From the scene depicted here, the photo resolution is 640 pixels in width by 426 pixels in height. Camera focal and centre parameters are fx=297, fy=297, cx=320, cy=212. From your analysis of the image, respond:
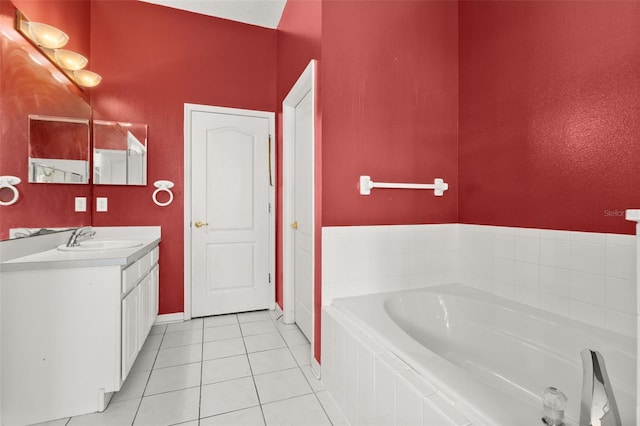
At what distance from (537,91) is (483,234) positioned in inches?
35.9

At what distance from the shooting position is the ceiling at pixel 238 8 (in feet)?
8.76

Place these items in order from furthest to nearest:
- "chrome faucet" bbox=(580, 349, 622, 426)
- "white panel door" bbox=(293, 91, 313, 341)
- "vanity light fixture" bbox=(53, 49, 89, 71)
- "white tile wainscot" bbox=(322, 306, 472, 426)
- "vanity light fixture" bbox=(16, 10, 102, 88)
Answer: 1. "white panel door" bbox=(293, 91, 313, 341)
2. "vanity light fixture" bbox=(53, 49, 89, 71)
3. "vanity light fixture" bbox=(16, 10, 102, 88)
4. "white tile wainscot" bbox=(322, 306, 472, 426)
5. "chrome faucet" bbox=(580, 349, 622, 426)

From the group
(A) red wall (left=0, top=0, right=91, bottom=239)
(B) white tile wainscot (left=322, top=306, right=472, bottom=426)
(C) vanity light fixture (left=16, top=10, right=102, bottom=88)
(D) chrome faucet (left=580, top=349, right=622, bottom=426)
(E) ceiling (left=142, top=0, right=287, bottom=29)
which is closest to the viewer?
(D) chrome faucet (left=580, top=349, right=622, bottom=426)

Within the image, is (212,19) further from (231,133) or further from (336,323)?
(336,323)

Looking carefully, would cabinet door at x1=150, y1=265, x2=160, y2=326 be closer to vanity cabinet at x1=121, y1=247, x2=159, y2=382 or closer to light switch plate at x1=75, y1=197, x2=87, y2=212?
vanity cabinet at x1=121, y1=247, x2=159, y2=382

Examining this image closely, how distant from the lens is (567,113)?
4.99 ft

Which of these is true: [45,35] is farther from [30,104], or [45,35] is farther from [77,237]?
[77,237]

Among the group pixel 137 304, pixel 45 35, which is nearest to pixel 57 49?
pixel 45 35

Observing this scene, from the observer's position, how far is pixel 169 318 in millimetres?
2738

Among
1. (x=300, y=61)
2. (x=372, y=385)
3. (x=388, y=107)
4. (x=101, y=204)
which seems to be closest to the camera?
(x=372, y=385)

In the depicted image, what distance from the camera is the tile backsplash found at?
4.43 feet

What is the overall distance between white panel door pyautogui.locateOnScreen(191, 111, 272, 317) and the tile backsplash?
1375 mm

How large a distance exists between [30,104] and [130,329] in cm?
145

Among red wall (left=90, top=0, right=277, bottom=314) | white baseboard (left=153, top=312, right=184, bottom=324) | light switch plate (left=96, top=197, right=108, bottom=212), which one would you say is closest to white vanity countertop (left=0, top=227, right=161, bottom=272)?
light switch plate (left=96, top=197, right=108, bottom=212)
